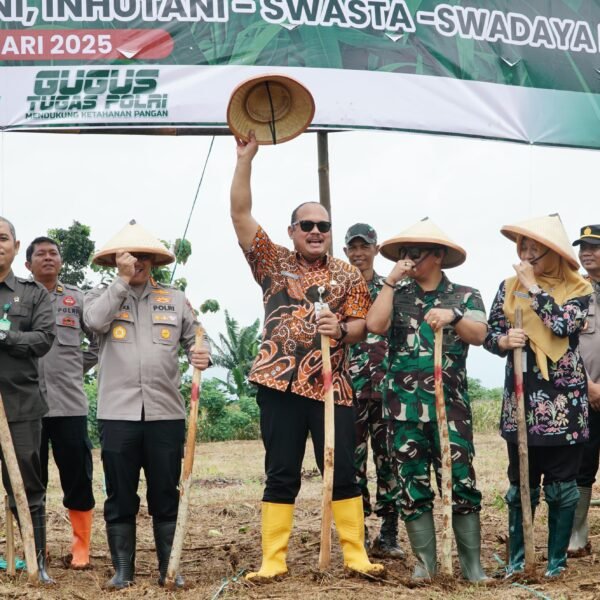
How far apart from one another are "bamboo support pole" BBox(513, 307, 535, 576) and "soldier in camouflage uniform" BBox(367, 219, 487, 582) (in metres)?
0.22

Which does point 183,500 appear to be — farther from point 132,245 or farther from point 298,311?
point 132,245

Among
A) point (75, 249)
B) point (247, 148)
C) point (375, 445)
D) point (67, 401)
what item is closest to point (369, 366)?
point (375, 445)

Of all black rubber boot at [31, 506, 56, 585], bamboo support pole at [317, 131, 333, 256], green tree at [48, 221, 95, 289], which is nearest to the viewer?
black rubber boot at [31, 506, 56, 585]

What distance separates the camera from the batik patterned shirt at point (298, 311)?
483 centimetres

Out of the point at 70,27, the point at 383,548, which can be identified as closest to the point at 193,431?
the point at 383,548

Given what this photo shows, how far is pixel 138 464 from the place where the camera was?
5105mm

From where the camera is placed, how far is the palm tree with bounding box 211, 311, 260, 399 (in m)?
21.7

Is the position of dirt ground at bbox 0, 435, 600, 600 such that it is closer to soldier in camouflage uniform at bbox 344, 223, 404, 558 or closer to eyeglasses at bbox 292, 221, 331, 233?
soldier in camouflage uniform at bbox 344, 223, 404, 558

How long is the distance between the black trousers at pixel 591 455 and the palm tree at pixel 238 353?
51.9 ft

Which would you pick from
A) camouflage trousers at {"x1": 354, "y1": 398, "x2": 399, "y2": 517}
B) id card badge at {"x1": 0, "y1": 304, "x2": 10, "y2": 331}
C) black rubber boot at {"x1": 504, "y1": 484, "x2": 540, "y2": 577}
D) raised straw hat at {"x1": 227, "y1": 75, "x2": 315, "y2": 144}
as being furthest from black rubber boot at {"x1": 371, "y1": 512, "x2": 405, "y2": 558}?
id card badge at {"x1": 0, "y1": 304, "x2": 10, "y2": 331}

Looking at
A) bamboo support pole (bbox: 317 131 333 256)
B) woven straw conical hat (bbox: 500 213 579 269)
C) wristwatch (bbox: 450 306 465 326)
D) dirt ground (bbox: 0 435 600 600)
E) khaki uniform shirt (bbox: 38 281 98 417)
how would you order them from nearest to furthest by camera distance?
dirt ground (bbox: 0 435 600 600)
wristwatch (bbox: 450 306 465 326)
woven straw conical hat (bbox: 500 213 579 269)
khaki uniform shirt (bbox: 38 281 98 417)
bamboo support pole (bbox: 317 131 333 256)

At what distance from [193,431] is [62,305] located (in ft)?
5.28

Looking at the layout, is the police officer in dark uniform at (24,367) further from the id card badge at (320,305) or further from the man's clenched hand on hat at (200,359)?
the id card badge at (320,305)

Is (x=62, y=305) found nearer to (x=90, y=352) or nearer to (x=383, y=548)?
(x=90, y=352)
